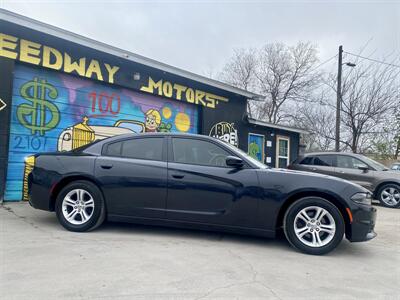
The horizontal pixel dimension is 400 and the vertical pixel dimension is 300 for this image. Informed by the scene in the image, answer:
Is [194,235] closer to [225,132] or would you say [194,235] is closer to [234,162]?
[234,162]

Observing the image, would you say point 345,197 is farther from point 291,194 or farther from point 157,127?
point 157,127

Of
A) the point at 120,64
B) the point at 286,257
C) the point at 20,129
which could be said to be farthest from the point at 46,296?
the point at 120,64

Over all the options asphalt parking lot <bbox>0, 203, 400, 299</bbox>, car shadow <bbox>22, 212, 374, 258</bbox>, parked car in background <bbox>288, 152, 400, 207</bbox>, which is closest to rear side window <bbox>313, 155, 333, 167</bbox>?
parked car in background <bbox>288, 152, 400, 207</bbox>

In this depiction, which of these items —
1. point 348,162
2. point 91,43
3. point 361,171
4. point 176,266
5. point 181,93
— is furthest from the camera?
point 181,93

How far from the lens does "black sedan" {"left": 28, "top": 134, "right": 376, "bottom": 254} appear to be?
427 cm

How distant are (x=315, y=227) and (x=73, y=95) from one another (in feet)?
20.0

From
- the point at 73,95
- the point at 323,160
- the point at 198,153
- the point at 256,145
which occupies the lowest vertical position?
the point at 198,153

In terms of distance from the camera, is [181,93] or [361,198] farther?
[181,93]

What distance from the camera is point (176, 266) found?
3523mm

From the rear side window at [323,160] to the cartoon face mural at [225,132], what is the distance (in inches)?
128

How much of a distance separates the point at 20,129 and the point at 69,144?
1.15 meters

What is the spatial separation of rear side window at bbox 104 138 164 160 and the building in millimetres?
2949

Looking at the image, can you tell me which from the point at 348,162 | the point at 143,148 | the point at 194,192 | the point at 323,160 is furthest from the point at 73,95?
the point at 348,162

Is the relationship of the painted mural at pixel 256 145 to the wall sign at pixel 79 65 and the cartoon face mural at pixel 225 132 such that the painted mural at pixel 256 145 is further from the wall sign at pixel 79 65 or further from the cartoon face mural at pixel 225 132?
the wall sign at pixel 79 65
